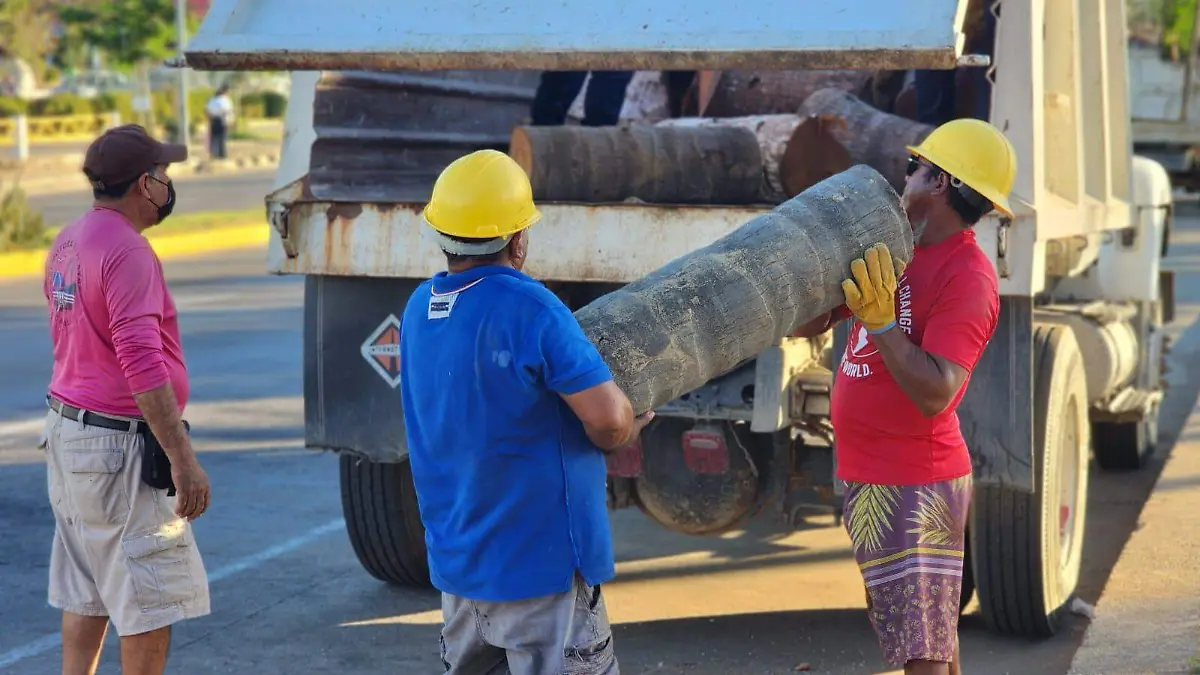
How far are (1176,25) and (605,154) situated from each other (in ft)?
70.2

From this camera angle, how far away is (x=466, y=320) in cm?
326

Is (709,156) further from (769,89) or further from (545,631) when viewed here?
(545,631)

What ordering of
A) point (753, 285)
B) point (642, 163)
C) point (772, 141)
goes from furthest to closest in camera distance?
point (772, 141) < point (642, 163) < point (753, 285)

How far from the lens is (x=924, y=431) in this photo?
3.83 m

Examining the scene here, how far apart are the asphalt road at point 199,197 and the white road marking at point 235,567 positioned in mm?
14833

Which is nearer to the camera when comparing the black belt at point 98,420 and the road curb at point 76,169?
the black belt at point 98,420

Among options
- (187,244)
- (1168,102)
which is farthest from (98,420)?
(1168,102)

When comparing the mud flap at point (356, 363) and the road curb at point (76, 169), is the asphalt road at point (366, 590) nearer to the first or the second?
the mud flap at point (356, 363)

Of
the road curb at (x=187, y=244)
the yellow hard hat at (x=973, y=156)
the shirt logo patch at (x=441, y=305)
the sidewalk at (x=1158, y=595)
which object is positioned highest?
the yellow hard hat at (x=973, y=156)

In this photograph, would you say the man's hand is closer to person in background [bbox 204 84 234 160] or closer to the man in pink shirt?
the man in pink shirt

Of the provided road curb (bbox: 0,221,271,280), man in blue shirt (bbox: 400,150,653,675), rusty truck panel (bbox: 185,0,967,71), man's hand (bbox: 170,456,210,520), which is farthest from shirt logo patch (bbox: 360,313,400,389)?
road curb (bbox: 0,221,271,280)

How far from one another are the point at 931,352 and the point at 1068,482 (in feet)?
8.27

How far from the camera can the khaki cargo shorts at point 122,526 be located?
14.0 ft

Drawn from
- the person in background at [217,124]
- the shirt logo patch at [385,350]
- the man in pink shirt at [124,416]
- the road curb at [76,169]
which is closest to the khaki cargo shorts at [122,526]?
the man in pink shirt at [124,416]
